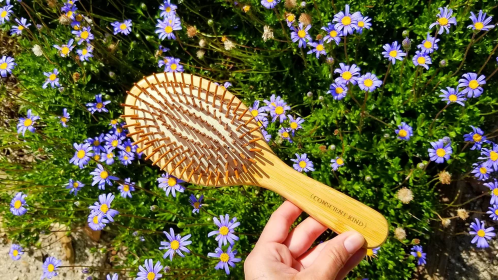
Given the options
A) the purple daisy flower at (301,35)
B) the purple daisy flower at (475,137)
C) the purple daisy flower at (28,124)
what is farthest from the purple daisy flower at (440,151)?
the purple daisy flower at (28,124)

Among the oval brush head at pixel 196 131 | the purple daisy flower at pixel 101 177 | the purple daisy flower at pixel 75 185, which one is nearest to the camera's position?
the oval brush head at pixel 196 131

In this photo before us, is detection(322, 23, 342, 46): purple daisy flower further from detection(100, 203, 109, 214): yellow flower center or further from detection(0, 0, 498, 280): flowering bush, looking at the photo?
detection(100, 203, 109, 214): yellow flower center

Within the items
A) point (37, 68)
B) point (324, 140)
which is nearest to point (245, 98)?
point (324, 140)

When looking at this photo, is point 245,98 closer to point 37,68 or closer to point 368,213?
point 368,213

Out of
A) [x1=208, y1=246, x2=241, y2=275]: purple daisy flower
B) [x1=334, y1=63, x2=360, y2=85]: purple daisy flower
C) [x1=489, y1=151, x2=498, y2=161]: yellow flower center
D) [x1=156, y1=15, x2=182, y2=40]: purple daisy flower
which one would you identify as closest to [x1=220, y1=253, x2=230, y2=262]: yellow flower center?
[x1=208, y1=246, x2=241, y2=275]: purple daisy flower

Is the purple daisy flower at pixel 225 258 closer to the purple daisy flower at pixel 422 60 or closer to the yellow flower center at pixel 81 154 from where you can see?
the yellow flower center at pixel 81 154

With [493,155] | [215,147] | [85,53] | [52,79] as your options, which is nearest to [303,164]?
[215,147]

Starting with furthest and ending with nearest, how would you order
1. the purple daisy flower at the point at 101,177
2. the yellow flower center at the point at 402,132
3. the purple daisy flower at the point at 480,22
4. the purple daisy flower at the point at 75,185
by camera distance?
1. the purple daisy flower at the point at 75,185
2. the purple daisy flower at the point at 101,177
3. the yellow flower center at the point at 402,132
4. the purple daisy flower at the point at 480,22
